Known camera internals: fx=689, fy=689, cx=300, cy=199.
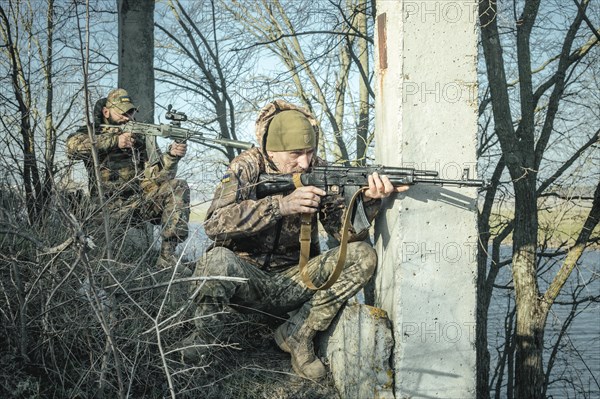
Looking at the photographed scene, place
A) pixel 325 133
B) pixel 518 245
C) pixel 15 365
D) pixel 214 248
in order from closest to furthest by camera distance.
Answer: pixel 15 365
pixel 214 248
pixel 518 245
pixel 325 133

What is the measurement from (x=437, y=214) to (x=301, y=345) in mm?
1208

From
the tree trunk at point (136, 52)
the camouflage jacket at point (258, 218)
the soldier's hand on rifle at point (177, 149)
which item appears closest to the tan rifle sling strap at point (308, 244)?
the camouflage jacket at point (258, 218)

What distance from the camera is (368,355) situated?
4016 mm

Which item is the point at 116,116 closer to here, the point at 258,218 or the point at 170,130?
the point at 170,130

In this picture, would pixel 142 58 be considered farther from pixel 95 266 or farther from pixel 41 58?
pixel 95 266

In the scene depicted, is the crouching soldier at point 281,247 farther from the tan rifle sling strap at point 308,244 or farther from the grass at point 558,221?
the grass at point 558,221

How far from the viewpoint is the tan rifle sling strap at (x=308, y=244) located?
13.6ft

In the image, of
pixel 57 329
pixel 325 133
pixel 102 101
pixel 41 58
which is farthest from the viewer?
pixel 325 133

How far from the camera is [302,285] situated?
14.5ft

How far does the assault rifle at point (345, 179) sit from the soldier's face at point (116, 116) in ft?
9.06

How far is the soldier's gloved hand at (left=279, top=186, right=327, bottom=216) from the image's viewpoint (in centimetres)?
420

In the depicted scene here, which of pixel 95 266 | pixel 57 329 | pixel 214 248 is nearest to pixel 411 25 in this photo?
pixel 214 248

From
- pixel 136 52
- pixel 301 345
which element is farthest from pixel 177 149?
pixel 301 345

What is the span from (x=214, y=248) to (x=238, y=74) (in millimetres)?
7249
